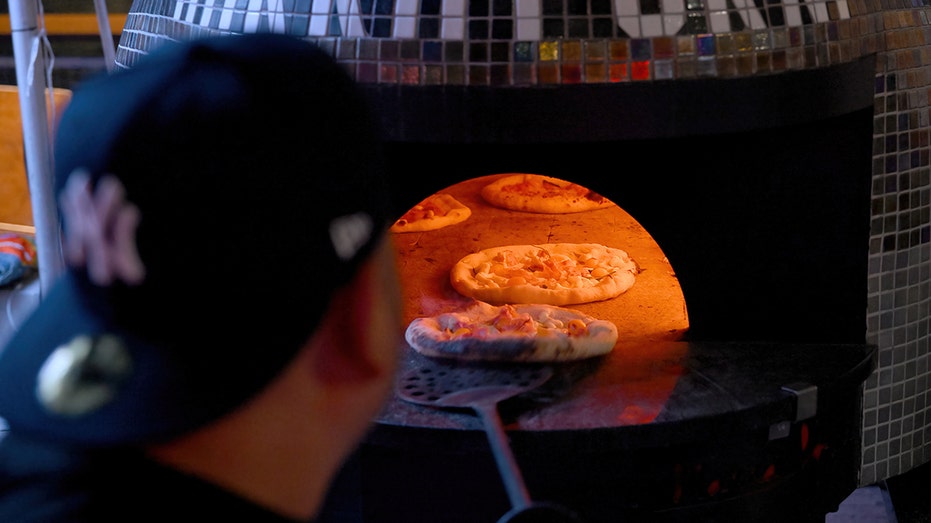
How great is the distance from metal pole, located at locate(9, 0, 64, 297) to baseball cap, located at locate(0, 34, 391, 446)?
1.36m

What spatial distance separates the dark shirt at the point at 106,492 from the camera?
64cm

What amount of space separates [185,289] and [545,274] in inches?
69.0

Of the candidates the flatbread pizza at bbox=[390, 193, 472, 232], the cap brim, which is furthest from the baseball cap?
the flatbread pizza at bbox=[390, 193, 472, 232]

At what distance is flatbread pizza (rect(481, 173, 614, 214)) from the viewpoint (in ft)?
9.12

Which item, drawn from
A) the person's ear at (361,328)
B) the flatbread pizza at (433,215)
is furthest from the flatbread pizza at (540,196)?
the person's ear at (361,328)

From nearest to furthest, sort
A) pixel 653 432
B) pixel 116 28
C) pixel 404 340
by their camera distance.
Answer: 1. pixel 653 432
2. pixel 404 340
3. pixel 116 28

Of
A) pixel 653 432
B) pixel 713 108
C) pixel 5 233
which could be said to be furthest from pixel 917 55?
pixel 5 233

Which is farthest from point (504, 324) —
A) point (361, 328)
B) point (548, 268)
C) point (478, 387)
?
point (361, 328)

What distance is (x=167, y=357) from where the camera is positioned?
2.15ft

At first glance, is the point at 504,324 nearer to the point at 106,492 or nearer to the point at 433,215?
the point at 433,215

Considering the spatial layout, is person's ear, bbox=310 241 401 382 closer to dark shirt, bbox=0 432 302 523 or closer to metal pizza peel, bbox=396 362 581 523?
dark shirt, bbox=0 432 302 523

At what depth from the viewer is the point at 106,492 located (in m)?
0.64

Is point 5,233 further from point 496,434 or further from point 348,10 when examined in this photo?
point 496,434

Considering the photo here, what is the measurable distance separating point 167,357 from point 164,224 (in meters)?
0.09
